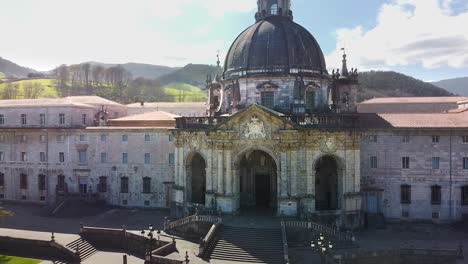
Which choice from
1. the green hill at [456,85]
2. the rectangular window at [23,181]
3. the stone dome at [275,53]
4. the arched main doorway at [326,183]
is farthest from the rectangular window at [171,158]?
the green hill at [456,85]

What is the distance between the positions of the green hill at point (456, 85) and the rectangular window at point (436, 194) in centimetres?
13758

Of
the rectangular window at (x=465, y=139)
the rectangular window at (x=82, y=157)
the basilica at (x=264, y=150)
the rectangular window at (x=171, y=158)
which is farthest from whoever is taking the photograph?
the rectangular window at (x=82, y=157)

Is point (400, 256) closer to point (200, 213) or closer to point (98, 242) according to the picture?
point (200, 213)

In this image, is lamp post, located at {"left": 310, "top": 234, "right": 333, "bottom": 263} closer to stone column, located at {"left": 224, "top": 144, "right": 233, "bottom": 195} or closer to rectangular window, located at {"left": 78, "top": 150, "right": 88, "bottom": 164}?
stone column, located at {"left": 224, "top": 144, "right": 233, "bottom": 195}

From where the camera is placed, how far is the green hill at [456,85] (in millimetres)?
168250

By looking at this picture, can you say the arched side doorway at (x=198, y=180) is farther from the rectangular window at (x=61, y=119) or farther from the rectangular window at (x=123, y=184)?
the rectangular window at (x=61, y=119)

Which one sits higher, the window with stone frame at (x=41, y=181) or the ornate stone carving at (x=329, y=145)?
the ornate stone carving at (x=329, y=145)

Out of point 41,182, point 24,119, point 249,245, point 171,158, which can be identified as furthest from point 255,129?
point 24,119

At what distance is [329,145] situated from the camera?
40.4 meters

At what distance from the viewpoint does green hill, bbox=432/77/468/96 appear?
16825 centimetres

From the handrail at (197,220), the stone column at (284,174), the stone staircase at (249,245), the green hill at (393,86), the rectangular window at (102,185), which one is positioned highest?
the green hill at (393,86)

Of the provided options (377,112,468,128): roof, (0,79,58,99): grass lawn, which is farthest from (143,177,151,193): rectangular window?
(0,79,58,99): grass lawn

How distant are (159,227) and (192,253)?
874 cm

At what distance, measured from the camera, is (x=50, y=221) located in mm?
46062
